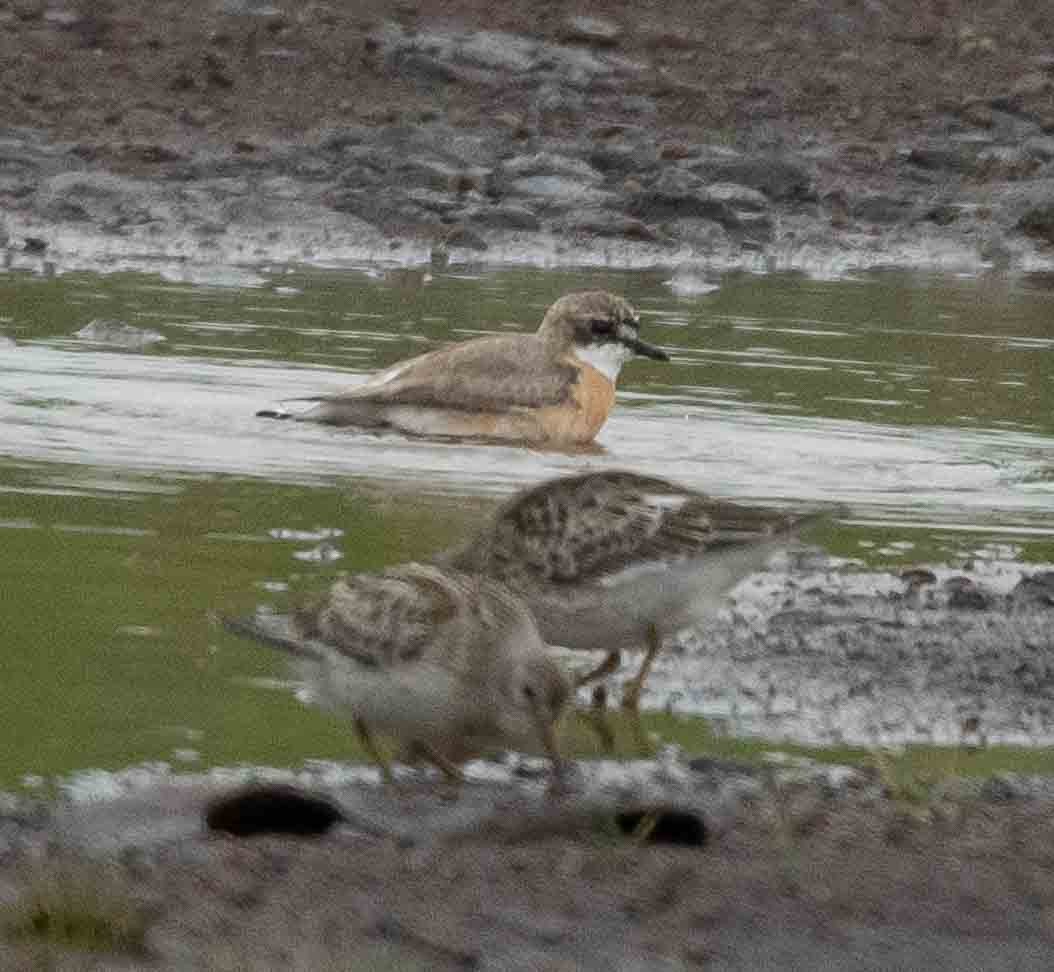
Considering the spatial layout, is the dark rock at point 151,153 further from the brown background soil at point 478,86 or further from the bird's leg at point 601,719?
the bird's leg at point 601,719

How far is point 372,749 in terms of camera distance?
7297 mm

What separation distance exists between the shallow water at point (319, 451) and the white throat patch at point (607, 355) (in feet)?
0.88

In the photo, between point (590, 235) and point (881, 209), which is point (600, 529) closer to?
point (590, 235)

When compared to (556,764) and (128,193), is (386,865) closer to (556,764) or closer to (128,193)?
(556,764)

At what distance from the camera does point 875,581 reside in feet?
32.3

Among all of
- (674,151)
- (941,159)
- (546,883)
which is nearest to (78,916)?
(546,883)

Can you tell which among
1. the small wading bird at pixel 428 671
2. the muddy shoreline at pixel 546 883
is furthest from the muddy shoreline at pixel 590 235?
the small wading bird at pixel 428 671

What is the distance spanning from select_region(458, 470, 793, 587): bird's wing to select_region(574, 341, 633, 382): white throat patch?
601 cm

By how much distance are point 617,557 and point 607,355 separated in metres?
6.57

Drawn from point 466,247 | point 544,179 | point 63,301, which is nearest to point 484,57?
point 544,179

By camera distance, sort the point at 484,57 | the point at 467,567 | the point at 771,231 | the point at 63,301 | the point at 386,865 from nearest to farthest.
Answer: the point at 386,865
the point at 467,567
the point at 63,301
the point at 771,231
the point at 484,57

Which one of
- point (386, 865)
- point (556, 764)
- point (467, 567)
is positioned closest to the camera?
point (386, 865)

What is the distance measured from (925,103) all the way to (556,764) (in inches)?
773

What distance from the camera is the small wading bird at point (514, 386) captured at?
13.5 meters
